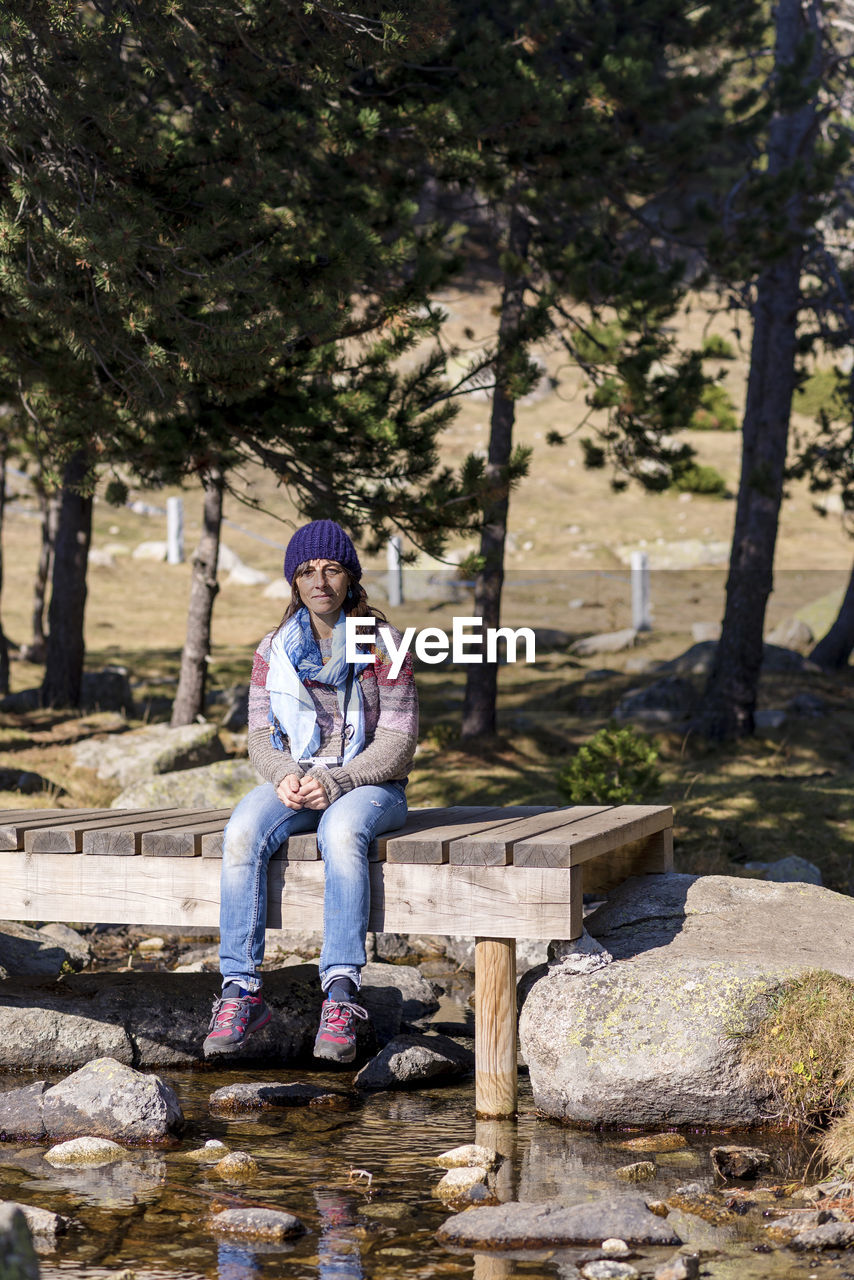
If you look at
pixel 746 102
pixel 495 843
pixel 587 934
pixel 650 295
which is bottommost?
pixel 587 934

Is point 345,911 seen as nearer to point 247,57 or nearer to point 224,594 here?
point 247,57

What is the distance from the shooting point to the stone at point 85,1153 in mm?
4449

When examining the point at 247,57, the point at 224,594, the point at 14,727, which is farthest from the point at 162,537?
the point at 247,57

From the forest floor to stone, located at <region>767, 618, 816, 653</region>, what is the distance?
0.76 m

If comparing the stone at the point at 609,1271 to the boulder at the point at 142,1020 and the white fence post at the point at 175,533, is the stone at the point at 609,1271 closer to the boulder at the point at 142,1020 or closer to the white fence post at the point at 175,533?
the boulder at the point at 142,1020

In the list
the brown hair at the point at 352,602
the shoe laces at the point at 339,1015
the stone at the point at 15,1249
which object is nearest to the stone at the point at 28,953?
the shoe laces at the point at 339,1015

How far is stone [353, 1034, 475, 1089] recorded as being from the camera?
542 centimetres

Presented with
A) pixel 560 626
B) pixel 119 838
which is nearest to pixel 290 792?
pixel 119 838

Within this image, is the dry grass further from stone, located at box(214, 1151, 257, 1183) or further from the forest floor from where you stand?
the forest floor

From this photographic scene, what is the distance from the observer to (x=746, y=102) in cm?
1330

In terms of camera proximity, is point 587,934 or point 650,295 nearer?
point 587,934

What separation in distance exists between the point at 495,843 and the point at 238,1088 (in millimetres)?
1460

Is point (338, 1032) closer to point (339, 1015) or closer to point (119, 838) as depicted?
point (339, 1015)

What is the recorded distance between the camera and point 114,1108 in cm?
472
